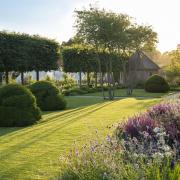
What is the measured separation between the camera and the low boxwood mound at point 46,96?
1773 cm

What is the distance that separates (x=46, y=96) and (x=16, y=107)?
5317mm

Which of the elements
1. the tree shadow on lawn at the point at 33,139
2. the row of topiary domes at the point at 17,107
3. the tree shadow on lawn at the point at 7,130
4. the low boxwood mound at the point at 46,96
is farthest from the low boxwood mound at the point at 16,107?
the low boxwood mound at the point at 46,96

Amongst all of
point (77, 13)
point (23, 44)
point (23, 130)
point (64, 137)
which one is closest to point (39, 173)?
point (64, 137)

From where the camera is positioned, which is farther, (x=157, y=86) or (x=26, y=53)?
(x=157, y=86)

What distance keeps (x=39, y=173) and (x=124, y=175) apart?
2584 mm

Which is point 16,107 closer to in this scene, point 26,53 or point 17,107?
point 17,107

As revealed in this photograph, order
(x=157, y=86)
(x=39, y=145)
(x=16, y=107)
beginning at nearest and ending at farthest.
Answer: (x=39, y=145)
(x=16, y=107)
(x=157, y=86)

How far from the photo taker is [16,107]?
12.6 m

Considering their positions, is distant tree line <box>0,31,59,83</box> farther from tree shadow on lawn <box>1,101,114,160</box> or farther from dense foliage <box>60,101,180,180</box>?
dense foliage <box>60,101,180,180</box>

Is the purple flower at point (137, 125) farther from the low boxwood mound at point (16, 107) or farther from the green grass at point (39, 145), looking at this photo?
the low boxwood mound at point (16, 107)

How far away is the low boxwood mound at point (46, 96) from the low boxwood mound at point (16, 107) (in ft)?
15.1

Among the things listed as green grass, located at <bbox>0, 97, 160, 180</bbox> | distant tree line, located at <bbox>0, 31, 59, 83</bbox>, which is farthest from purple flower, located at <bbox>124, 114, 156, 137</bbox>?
distant tree line, located at <bbox>0, 31, 59, 83</bbox>

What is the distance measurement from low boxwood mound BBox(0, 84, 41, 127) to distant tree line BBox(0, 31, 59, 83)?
48.2 ft

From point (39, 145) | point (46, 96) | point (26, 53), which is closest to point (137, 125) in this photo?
point (39, 145)
